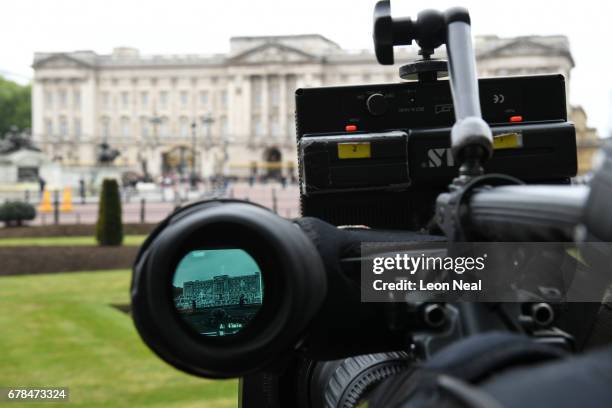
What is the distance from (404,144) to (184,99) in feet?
242

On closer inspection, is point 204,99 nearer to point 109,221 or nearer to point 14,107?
point 14,107

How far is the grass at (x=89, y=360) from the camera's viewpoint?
450cm

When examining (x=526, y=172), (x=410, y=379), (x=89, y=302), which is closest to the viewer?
(x=410, y=379)

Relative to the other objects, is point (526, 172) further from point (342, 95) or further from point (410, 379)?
point (410, 379)

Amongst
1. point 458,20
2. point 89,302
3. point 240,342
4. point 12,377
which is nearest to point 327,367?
point 240,342

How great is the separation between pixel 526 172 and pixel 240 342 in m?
0.97

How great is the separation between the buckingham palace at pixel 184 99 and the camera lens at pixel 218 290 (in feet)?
225

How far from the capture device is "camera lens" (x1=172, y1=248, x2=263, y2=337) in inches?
32.1

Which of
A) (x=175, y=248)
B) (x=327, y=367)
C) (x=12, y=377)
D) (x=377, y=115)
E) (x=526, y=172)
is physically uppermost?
(x=377, y=115)

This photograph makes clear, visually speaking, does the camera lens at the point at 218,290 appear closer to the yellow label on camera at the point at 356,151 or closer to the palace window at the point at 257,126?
the yellow label on camera at the point at 356,151

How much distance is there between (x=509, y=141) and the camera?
158cm

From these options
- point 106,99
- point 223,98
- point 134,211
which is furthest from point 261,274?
point 106,99

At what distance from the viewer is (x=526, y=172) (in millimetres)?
1600

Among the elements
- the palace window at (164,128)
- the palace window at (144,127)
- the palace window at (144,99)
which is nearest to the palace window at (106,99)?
the palace window at (144,99)
